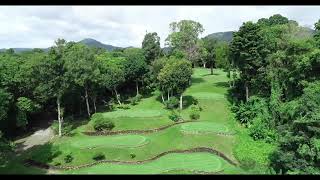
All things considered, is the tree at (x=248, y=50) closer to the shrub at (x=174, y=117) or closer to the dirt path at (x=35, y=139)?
the shrub at (x=174, y=117)

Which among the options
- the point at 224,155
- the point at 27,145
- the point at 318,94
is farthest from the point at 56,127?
the point at 318,94

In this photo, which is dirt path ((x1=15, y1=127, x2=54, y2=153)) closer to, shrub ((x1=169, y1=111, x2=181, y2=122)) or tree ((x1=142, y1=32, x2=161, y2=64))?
shrub ((x1=169, y1=111, x2=181, y2=122))

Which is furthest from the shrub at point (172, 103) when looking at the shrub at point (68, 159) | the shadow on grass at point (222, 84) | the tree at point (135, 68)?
the shrub at point (68, 159)

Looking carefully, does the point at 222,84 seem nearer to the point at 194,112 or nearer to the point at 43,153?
the point at 194,112

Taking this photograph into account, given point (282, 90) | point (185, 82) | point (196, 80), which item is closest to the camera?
point (282, 90)

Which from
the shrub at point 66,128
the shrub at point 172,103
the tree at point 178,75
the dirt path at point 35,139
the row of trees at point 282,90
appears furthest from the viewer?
the shrub at point 172,103

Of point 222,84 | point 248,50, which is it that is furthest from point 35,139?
point 222,84
